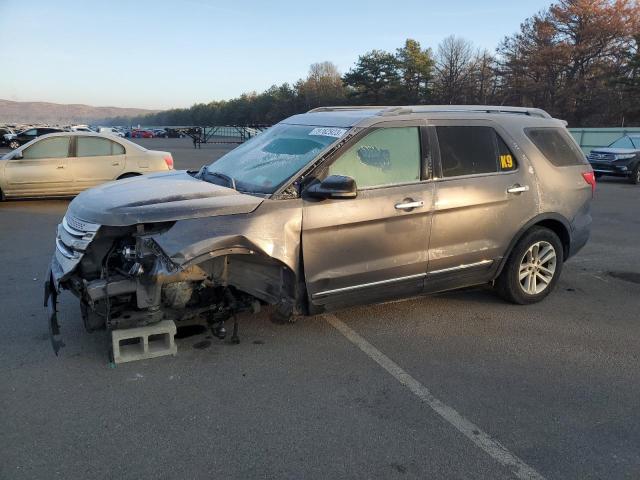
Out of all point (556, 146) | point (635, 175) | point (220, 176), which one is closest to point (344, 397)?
point (220, 176)

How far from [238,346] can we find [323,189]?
143 centimetres

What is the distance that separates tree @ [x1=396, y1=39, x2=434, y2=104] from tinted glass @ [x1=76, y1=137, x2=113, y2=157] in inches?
2250

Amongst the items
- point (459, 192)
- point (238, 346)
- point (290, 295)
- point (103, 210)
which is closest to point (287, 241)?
point (290, 295)

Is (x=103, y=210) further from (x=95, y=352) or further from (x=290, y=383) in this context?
(x=290, y=383)

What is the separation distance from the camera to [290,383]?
3.73 metres

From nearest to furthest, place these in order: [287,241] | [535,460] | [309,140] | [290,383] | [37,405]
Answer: [535,460], [37,405], [290,383], [287,241], [309,140]

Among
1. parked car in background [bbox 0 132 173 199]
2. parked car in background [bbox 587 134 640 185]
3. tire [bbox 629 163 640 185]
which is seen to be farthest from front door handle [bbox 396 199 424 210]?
tire [bbox 629 163 640 185]

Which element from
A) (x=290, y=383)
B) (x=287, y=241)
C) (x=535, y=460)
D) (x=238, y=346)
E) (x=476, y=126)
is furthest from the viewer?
(x=476, y=126)

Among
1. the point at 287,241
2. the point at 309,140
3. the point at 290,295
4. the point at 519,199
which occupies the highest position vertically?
the point at 309,140

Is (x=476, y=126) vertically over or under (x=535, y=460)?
over

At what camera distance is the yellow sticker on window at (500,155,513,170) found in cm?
502

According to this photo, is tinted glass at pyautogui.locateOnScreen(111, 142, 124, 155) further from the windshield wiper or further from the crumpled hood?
the crumpled hood

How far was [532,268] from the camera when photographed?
17.4ft

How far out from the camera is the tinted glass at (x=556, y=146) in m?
5.30
